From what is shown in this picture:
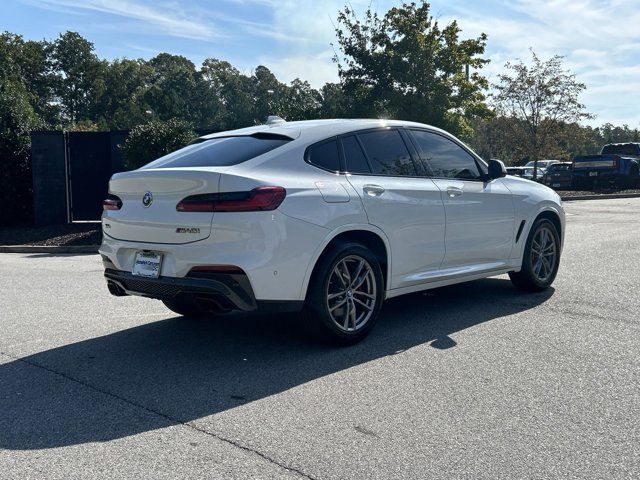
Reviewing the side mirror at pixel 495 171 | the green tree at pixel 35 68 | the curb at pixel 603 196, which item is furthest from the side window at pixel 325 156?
the green tree at pixel 35 68

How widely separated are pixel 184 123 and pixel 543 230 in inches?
386

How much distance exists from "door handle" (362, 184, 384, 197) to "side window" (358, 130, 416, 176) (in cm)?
21

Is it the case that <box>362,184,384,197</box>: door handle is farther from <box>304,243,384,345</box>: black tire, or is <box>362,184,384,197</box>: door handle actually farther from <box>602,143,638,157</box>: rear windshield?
<box>602,143,638,157</box>: rear windshield

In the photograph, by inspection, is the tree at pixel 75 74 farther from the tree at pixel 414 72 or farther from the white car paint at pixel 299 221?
the white car paint at pixel 299 221

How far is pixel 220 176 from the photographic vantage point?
4.50 m

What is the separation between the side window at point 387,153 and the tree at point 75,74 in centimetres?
8471

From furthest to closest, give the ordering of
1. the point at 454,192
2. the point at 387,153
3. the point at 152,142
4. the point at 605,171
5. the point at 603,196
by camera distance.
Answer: the point at 605,171
the point at 603,196
the point at 152,142
the point at 454,192
the point at 387,153

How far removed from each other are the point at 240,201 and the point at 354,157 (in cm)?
129

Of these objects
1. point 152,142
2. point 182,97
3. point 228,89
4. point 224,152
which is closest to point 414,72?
point 152,142

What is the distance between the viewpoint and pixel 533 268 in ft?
23.0

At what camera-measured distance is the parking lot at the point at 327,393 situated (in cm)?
316

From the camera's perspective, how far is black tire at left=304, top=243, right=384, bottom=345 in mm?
4781

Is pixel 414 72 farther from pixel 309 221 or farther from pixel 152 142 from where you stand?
pixel 309 221

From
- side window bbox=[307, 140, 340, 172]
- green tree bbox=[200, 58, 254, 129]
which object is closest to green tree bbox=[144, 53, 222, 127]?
green tree bbox=[200, 58, 254, 129]
